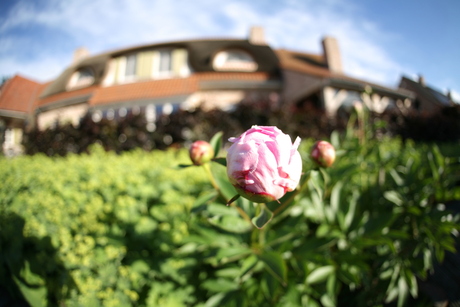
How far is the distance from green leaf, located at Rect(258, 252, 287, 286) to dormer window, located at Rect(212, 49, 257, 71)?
512 inches

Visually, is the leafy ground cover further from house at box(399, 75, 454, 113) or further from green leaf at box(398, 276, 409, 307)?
house at box(399, 75, 454, 113)

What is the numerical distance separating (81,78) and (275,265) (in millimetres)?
17278

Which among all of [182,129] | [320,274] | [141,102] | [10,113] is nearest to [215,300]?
[320,274]

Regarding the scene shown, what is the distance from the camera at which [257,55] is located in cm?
1315

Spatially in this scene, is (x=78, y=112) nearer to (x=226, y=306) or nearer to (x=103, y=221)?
(x=103, y=221)

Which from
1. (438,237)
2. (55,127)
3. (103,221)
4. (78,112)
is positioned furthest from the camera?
(78,112)

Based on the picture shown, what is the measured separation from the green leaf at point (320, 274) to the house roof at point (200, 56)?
1213 cm

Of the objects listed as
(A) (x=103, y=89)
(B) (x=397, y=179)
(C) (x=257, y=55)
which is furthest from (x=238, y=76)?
(B) (x=397, y=179)

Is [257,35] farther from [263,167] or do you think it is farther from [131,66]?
[263,167]

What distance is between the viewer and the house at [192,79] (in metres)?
11.1

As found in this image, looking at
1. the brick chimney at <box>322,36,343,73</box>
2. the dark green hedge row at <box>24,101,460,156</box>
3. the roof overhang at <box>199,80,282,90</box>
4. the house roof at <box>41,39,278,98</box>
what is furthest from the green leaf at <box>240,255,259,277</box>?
the brick chimney at <box>322,36,343,73</box>

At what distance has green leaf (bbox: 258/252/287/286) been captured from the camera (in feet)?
3.44

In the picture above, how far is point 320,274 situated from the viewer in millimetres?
1397

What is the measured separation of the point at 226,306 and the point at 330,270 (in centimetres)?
59
